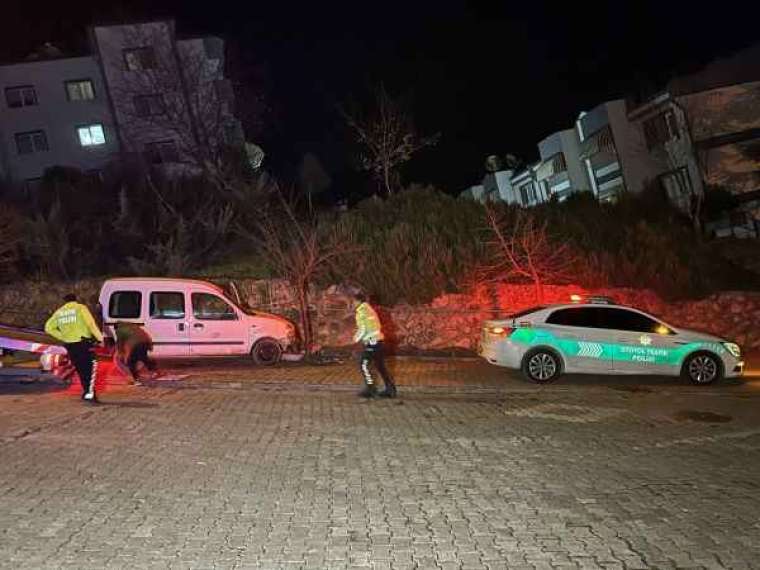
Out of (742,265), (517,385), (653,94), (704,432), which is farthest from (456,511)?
(653,94)

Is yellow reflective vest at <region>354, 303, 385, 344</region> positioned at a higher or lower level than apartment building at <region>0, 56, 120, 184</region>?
lower

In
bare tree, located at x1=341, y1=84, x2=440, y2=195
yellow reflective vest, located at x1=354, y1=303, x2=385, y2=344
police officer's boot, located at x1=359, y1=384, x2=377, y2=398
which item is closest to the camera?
yellow reflective vest, located at x1=354, y1=303, x2=385, y2=344

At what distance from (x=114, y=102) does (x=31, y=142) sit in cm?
563

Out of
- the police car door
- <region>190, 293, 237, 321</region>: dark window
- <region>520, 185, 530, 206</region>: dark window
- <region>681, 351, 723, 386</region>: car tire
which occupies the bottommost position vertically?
<region>681, 351, 723, 386</region>: car tire

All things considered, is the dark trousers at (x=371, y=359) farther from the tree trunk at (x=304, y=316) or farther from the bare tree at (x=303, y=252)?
the tree trunk at (x=304, y=316)

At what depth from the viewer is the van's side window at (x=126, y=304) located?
1545 centimetres

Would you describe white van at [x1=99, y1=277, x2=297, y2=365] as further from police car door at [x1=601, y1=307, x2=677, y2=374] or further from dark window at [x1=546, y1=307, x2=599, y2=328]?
police car door at [x1=601, y1=307, x2=677, y2=374]

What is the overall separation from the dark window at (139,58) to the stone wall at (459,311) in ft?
91.7

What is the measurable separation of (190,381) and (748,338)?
13.3m

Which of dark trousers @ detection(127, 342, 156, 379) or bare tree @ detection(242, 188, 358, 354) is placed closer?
dark trousers @ detection(127, 342, 156, 379)

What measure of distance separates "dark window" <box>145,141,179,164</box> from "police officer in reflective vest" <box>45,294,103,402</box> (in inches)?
1245

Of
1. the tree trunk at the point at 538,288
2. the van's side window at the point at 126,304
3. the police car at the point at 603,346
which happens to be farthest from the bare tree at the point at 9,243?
the police car at the point at 603,346

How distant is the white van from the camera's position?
15422mm

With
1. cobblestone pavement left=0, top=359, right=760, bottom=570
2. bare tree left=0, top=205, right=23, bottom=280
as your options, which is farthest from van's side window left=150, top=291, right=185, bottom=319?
bare tree left=0, top=205, right=23, bottom=280
